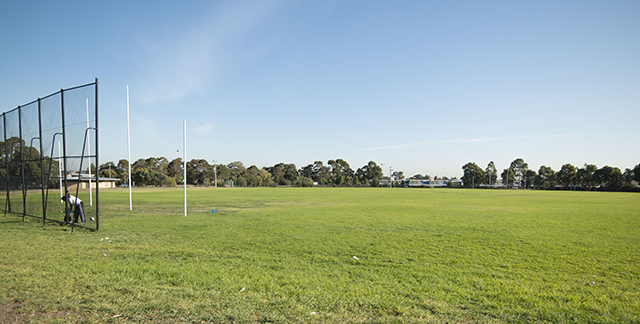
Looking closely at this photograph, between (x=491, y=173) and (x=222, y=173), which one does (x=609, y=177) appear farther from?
(x=222, y=173)

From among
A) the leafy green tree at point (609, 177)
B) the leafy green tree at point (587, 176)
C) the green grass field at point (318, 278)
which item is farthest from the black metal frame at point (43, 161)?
the leafy green tree at point (587, 176)

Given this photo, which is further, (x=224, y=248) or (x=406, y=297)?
(x=224, y=248)

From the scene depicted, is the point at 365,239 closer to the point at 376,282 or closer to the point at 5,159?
the point at 376,282

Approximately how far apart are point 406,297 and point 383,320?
940mm

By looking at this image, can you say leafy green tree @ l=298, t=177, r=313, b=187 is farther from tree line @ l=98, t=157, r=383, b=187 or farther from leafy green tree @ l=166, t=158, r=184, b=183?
leafy green tree @ l=166, t=158, r=184, b=183

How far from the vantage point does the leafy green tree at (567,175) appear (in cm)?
10562

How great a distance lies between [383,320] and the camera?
394 centimetres

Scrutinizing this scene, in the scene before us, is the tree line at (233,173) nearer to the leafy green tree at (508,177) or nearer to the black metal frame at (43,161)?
the leafy green tree at (508,177)

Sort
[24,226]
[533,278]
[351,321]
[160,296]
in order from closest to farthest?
[351,321] < [160,296] < [533,278] < [24,226]

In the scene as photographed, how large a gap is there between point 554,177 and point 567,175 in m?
9.98

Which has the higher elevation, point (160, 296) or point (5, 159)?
point (5, 159)

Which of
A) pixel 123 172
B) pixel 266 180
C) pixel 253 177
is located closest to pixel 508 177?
pixel 266 180

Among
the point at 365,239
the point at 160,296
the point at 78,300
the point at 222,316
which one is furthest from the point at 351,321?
the point at 365,239

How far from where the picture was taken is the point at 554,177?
116m
